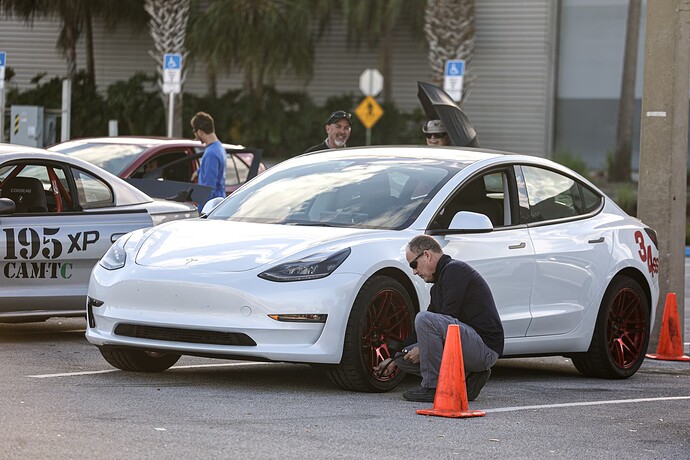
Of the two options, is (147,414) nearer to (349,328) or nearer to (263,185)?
(349,328)

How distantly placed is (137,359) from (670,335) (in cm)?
474

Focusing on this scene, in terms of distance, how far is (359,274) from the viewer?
28.6ft

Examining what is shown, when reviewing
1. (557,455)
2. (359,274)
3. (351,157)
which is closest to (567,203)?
(351,157)

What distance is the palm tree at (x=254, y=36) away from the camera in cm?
3703

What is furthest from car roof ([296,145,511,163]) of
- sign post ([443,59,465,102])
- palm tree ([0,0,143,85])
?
palm tree ([0,0,143,85])

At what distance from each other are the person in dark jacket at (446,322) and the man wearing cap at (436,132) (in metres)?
4.10

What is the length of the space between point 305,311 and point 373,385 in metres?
0.68

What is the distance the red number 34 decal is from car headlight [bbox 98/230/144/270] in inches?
150

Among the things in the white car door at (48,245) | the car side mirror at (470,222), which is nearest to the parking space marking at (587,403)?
the car side mirror at (470,222)

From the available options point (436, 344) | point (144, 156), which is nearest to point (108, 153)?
point (144, 156)

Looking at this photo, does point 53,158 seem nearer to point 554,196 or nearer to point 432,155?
point 432,155

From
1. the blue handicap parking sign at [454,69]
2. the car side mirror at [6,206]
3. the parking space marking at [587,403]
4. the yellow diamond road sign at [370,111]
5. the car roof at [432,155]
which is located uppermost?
the blue handicap parking sign at [454,69]

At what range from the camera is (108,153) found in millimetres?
16156

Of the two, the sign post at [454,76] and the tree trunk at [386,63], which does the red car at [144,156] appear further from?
the tree trunk at [386,63]
